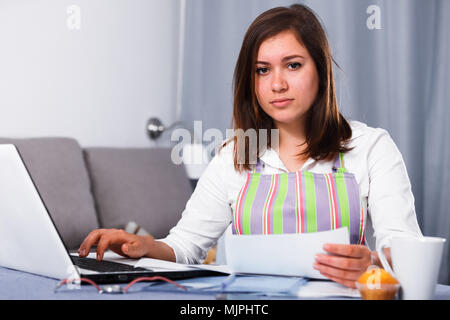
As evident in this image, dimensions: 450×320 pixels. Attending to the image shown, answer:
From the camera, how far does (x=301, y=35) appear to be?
1297 millimetres

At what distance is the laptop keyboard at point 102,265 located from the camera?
91cm

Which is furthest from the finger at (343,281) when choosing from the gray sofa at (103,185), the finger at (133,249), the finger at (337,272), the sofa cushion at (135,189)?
A: the sofa cushion at (135,189)

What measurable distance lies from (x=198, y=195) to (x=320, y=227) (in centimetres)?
30

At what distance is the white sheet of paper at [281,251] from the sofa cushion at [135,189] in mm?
1636

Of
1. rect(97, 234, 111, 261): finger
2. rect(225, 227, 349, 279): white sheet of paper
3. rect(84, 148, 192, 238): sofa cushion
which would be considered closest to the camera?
rect(225, 227, 349, 279): white sheet of paper

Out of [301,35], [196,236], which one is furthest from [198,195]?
[301,35]

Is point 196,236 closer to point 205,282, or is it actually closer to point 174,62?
point 205,282

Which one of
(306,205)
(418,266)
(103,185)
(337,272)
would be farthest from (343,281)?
(103,185)

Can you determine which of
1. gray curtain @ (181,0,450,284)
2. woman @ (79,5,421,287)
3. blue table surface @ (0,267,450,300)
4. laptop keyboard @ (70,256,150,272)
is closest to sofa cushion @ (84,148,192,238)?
gray curtain @ (181,0,450,284)

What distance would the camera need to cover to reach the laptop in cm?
80

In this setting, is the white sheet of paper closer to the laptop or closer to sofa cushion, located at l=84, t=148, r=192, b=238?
Result: the laptop

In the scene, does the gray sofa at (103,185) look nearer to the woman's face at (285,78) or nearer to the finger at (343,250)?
the woman's face at (285,78)

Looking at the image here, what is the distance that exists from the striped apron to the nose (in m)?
0.18

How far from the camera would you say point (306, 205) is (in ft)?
3.83
